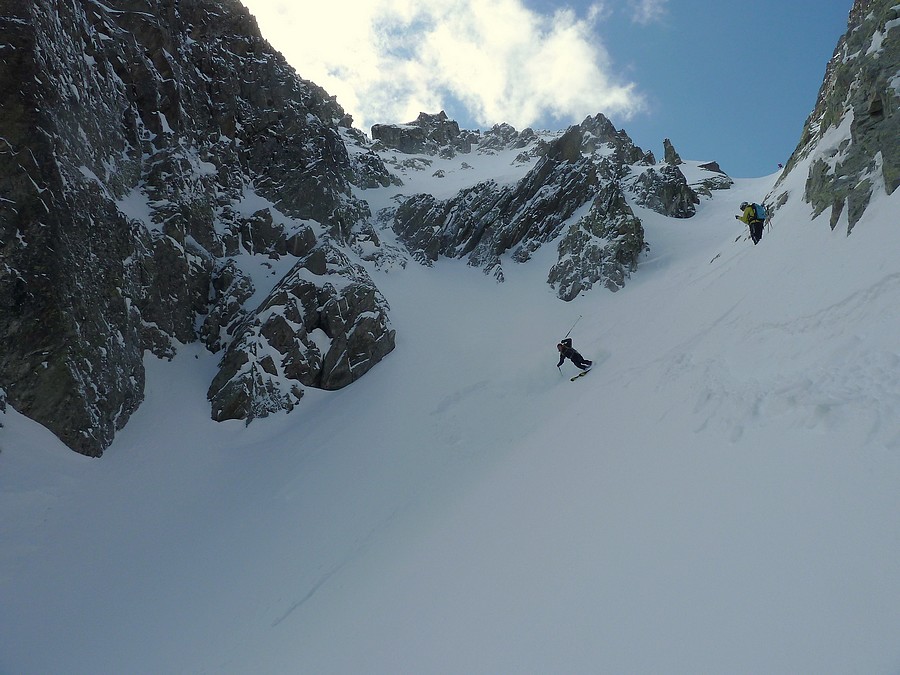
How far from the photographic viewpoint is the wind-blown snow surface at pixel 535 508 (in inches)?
159

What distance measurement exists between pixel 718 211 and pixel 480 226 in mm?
21030

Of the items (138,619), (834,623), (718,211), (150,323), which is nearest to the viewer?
(834,623)

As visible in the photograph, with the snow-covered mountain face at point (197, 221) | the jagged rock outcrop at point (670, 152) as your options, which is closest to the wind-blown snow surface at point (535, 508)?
the snow-covered mountain face at point (197, 221)

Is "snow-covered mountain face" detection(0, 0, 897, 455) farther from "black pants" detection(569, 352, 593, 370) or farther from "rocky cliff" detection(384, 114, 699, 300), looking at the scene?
"black pants" detection(569, 352, 593, 370)

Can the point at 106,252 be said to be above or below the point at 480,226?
below

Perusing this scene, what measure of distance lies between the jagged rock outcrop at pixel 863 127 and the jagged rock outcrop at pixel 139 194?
68.2ft

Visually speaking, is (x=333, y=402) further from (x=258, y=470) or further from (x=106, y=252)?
(x=106, y=252)

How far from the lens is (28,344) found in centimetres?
1565

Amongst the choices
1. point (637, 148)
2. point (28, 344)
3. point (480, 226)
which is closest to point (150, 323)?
point (28, 344)

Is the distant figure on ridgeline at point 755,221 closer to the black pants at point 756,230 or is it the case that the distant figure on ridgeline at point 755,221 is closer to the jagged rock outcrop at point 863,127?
the black pants at point 756,230

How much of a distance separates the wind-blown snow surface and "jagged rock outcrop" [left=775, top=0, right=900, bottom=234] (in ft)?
2.31

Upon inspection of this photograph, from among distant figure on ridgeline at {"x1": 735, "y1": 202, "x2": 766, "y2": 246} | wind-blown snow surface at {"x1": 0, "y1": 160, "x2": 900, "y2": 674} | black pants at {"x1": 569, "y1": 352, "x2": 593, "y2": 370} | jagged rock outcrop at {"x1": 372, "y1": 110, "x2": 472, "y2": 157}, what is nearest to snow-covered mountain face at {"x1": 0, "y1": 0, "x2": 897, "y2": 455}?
wind-blown snow surface at {"x1": 0, "y1": 160, "x2": 900, "y2": 674}

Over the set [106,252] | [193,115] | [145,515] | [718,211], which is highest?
[718,211]

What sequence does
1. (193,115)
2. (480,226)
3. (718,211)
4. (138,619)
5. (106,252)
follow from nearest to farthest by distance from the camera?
1. (138,619)
2. (106,252)
3. (193,115)
4. (718,211)
5. (480,226)
